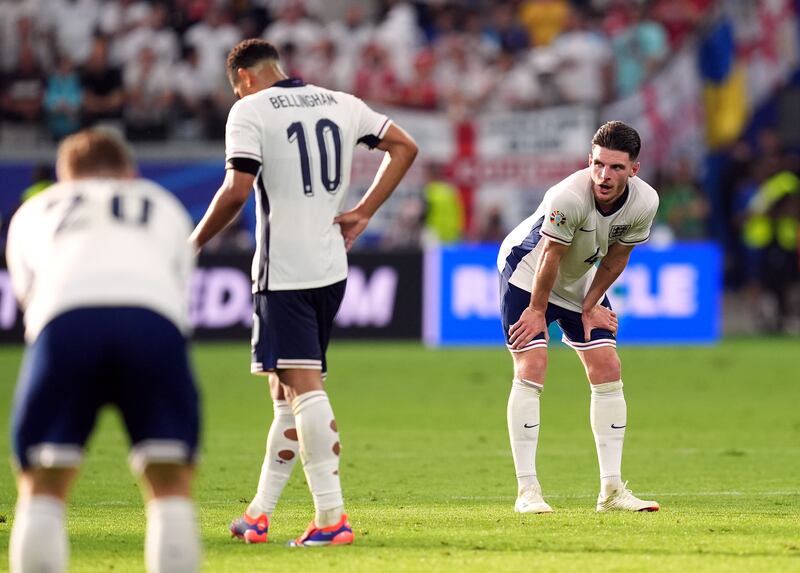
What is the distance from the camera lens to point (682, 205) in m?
22.6

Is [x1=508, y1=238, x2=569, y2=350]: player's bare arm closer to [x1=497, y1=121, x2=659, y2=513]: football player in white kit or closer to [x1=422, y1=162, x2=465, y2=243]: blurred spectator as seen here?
[x1=497, y1=121, x2=659, y2=513]: football player in white kit

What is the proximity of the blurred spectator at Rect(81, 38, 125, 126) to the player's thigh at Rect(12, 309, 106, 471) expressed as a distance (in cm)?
1754

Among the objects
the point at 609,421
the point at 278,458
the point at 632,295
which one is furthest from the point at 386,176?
the point at 632,295

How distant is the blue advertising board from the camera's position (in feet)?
65.4

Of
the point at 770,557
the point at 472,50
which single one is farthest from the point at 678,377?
the point at 770,557

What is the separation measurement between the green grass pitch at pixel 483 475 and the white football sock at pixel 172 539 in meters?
1.28

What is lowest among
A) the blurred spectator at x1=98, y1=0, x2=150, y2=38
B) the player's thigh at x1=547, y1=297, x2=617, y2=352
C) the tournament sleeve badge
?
the player's thigh at x1=547, y1=297, x2=617, y2=352

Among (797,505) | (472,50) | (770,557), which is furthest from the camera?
(472,50)

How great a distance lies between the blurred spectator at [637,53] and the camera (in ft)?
76.6

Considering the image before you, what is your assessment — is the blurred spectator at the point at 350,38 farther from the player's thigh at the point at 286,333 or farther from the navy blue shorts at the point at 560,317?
the player's thigh at the point at 286,333

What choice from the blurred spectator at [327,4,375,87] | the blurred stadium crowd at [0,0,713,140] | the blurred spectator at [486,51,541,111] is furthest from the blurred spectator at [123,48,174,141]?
the blurred spectator at [486,51,541,111]

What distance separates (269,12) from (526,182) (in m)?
5.16

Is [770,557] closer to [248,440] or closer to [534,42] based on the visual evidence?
[248,440]

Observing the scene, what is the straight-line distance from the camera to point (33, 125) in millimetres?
22328
